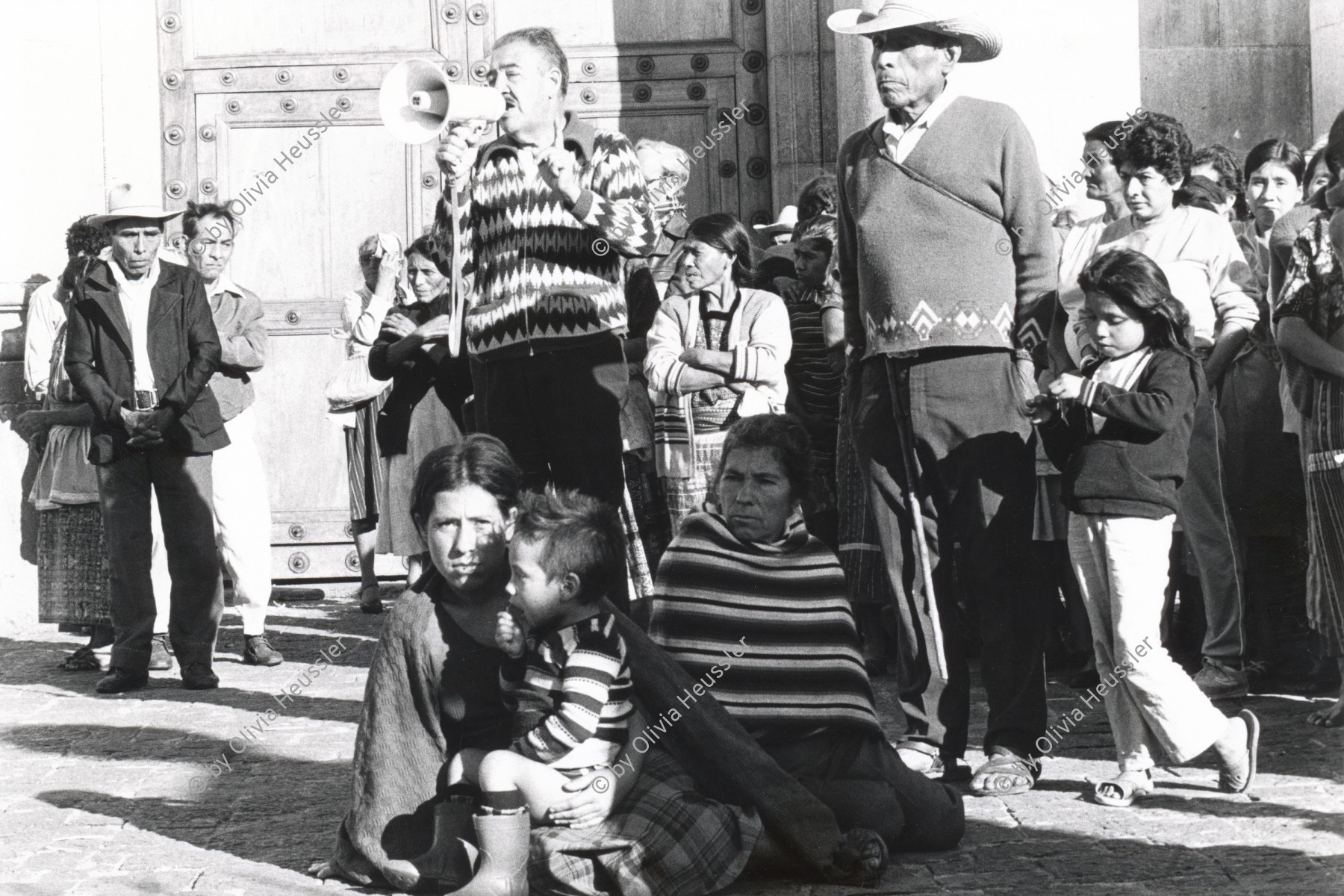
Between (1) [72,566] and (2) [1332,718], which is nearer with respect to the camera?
(2) [1332,718]

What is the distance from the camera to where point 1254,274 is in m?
7.21

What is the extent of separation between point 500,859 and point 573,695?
393mm

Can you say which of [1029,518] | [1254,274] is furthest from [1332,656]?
[1029,518]

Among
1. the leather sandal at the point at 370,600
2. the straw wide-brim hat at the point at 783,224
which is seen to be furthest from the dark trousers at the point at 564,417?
the leather sandal at the point at 370,600

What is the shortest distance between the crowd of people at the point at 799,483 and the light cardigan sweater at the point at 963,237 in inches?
0.4

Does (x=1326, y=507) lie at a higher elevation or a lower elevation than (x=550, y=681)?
higher

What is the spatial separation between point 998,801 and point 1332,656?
2.13 meters

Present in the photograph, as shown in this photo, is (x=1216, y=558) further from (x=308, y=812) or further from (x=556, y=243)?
(x=308, y=812)

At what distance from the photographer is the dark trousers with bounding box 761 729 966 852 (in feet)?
15.7

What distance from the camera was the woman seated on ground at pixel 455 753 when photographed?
4.43 metres

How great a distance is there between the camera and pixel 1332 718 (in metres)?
6.27

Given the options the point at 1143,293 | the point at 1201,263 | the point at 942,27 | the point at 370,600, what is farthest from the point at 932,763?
the point at 370,600

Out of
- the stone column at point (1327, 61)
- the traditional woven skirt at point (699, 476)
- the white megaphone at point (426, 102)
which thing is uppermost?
the stone column at point (1327, 61)

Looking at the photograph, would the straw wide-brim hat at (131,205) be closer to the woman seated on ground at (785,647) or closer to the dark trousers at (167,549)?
the dark trousers at (167,549)
